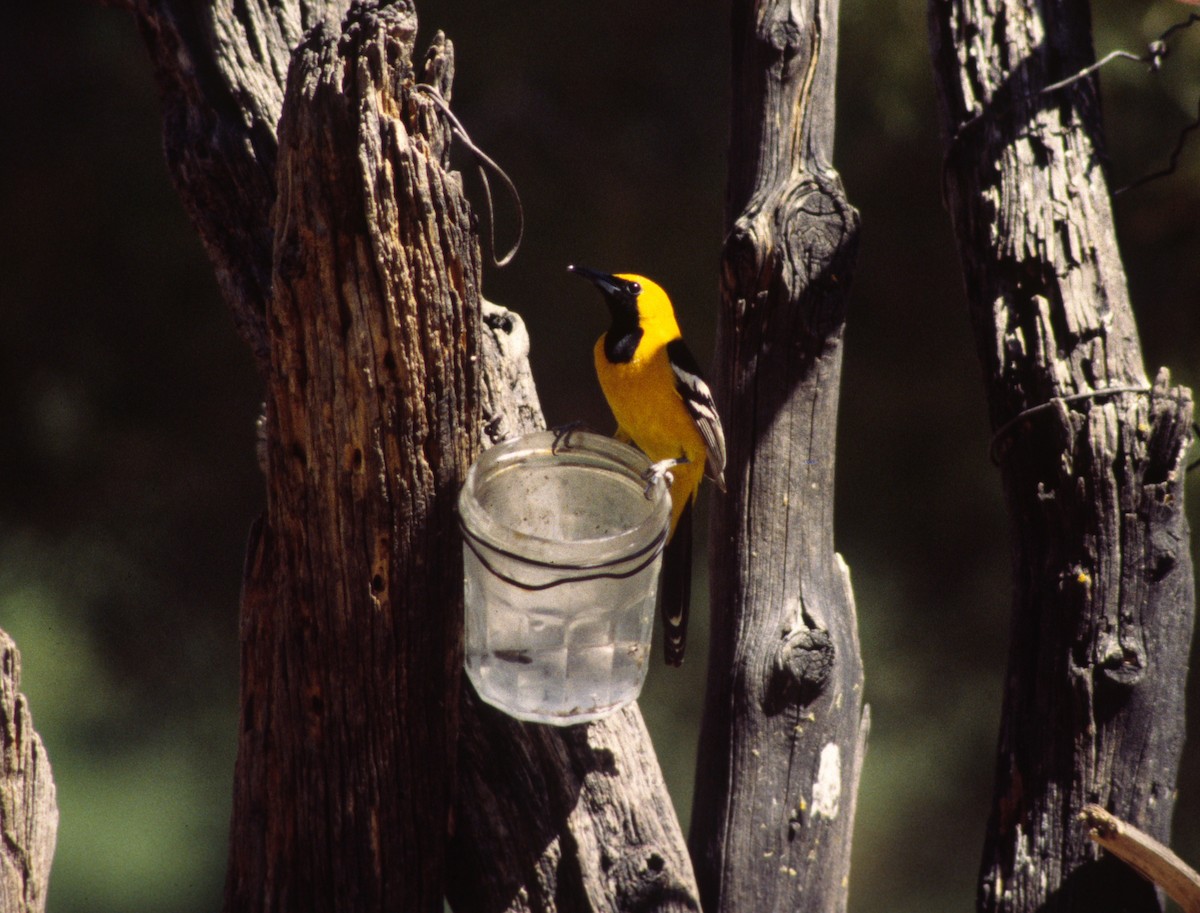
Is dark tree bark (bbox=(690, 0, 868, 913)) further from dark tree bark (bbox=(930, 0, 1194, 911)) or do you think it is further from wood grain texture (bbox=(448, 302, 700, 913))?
dark tree bark (bbox=(930, 0, 1194, 911))

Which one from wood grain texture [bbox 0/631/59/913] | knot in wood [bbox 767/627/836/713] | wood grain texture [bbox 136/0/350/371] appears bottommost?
wood grain texture [bbox 0/631/59/913]

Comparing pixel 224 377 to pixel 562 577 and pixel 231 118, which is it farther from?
pixel 562 577

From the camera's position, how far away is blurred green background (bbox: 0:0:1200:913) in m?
4.59

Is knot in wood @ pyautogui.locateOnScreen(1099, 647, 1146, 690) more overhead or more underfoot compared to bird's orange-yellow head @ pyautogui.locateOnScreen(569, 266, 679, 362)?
more underfoot

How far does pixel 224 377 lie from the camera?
16.0ft

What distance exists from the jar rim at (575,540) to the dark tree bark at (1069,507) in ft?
2.68

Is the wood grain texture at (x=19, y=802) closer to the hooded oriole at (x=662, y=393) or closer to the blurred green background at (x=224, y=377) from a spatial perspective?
the hooded oriole at (x=662, y=393)

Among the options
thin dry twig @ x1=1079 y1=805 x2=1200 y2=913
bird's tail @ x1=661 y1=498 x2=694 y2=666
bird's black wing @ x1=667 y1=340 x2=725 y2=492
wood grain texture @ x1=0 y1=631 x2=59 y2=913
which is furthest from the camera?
bird's tail @ x1=661 y1=498 x2=694 y2=666

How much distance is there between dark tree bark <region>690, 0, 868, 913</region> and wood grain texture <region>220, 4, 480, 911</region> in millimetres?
587

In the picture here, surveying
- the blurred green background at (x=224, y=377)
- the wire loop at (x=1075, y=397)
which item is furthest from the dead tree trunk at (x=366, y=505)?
the blurred green background at (x=224, y=377)

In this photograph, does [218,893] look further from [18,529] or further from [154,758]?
[18,529]

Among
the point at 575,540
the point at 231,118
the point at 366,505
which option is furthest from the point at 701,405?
the point at 231,118

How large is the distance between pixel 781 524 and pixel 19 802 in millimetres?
1414

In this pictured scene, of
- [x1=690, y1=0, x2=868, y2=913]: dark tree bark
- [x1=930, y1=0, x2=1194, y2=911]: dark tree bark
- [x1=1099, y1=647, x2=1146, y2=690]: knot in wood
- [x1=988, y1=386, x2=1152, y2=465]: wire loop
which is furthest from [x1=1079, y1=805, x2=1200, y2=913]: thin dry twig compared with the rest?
[x1=988, y1=386, x2=1152, y2=465]: wire loop
